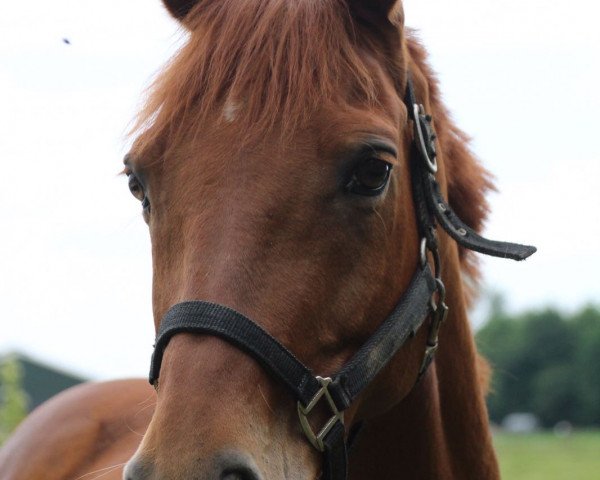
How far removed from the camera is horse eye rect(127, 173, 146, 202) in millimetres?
3242

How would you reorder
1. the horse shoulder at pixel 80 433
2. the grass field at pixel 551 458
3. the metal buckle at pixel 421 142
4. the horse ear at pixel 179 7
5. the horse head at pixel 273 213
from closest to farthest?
1. the horse head at pixel 273 213
2. the metal buckle at pixel 421 142
3. the horse ear at pixel 179 7
4. the horse shoulder at pixel 80 433
5. the grass field at pixel 551 458

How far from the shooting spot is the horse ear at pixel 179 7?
3643mm

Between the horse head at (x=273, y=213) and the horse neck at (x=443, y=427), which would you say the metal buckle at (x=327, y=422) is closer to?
the horse head at (x=273, y=213)

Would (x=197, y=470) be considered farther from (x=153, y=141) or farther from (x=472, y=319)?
(x=472, y=319)

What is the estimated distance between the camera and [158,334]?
2840 mm

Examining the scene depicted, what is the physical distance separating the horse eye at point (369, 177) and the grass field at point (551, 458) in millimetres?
24429

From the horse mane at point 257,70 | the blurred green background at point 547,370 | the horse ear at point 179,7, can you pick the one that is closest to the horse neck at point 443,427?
the horse mane at point 257,70

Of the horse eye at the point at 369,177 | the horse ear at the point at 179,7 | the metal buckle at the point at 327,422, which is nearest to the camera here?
the metal buckle at the point at 327,422

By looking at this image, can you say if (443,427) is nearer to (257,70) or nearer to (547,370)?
(257,70)

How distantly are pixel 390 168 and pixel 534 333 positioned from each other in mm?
75491

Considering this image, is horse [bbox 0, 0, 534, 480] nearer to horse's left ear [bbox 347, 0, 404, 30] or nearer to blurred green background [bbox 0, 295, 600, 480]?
horse's left ear [bbox 347, 0, 404, 30]

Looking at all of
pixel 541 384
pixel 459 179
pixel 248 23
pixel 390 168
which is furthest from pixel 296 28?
pixel 541 384

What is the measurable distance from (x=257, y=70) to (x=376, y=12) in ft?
1.92

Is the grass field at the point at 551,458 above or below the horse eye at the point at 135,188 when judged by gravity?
below
